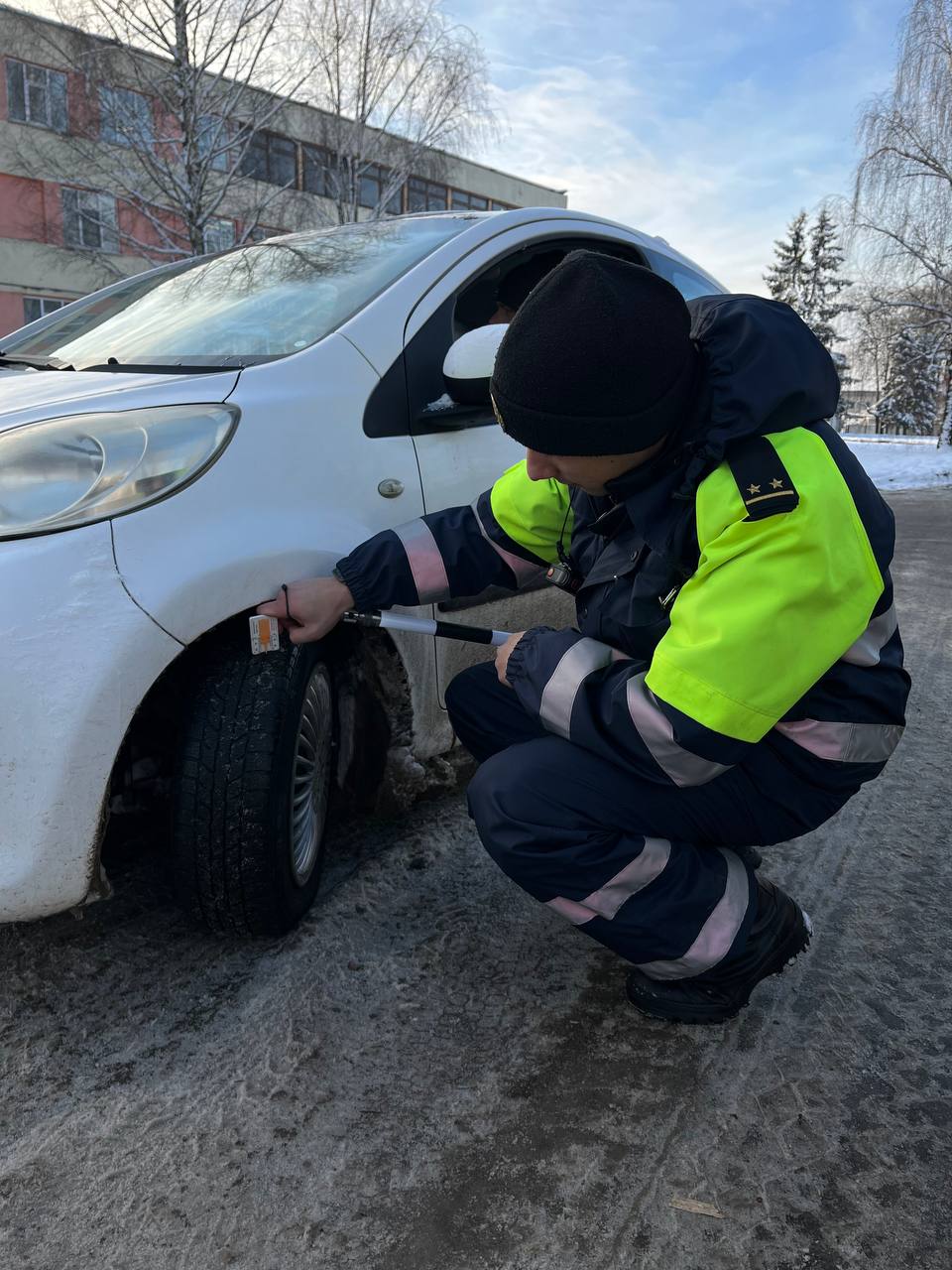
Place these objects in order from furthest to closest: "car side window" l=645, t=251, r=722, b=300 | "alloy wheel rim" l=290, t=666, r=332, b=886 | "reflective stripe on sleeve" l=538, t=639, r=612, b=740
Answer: "car side window" l=645, t=251, r=722, b=300 < "alloy wheel rim" l=290, t=666, r=332, b=886 < "reflective stripe on sleeve" l=538, t=639, r=612, b=740

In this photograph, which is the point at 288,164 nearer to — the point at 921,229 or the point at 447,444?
the point at 921,229

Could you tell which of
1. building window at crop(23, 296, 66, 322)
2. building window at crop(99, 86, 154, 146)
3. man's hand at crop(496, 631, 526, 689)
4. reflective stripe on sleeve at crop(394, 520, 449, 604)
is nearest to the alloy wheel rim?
reflective stripe on sleeve at crop(394, 520, 449, 604)

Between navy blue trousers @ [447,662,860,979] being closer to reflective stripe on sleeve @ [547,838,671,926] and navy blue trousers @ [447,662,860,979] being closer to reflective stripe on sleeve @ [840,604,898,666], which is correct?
reflective stripe on sleeve @ [547,838,671,926]

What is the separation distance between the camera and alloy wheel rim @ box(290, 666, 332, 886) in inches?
74.9

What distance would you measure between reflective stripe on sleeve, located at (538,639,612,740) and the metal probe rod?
1.16 ft

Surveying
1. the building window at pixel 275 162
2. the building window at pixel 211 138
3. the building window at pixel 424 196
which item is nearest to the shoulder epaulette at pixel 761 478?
the building window at pixel 211 138

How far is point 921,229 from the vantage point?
20.5 metres

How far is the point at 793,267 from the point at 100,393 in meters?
54.2

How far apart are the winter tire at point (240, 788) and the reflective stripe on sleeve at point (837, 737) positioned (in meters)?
0.86

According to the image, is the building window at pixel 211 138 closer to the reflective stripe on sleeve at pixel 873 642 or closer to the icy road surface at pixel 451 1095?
the icy road surface at pixel 451 1095

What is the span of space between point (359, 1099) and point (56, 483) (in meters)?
1.10

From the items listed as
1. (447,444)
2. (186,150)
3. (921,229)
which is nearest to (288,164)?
(186,150)

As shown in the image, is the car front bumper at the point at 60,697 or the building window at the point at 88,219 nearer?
the car front bumper at the point at 60,697

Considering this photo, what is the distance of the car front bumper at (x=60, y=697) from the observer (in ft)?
4.79
